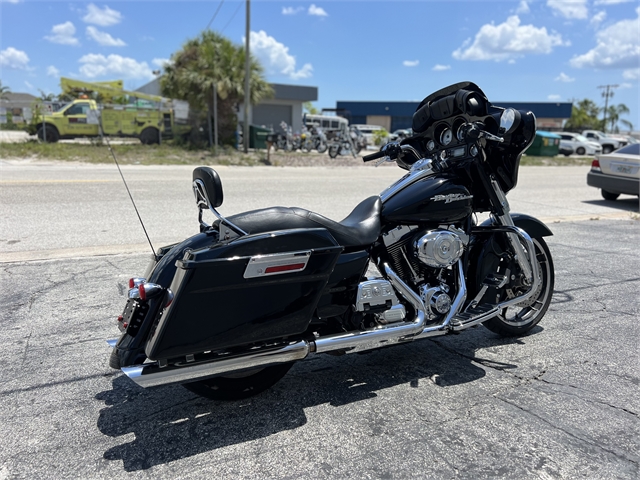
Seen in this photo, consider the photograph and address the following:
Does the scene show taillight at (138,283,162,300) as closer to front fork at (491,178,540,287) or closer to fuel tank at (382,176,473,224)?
fuel tank at (382,176,473,224)

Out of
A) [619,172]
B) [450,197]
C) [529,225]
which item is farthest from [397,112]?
[450,197]

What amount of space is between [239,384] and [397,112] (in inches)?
2862

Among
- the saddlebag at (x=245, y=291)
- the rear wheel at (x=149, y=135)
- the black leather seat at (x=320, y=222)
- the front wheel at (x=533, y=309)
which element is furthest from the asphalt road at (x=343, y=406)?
the rear wheel at (x=149, y=135)

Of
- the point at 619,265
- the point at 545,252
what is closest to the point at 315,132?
the point at 619,265

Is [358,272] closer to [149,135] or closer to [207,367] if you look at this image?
[207,367]

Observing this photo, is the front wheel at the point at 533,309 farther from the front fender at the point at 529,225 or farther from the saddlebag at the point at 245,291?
the saddlebag at the point at 245,291

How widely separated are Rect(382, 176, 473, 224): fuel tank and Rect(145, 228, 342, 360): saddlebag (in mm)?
588

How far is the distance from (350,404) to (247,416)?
61cm

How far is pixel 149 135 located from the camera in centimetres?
2459

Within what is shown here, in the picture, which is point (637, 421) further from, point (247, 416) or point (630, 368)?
point (247, 416)

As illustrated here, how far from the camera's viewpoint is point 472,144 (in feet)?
11.3

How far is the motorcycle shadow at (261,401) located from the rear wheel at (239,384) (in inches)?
2.9

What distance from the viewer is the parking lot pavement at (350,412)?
2484 millimetres

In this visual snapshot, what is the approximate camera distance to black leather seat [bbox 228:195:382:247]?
2.74 meters
